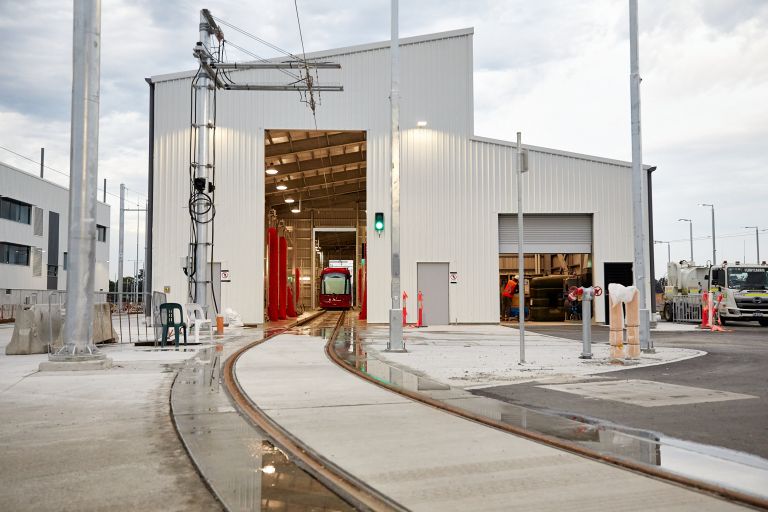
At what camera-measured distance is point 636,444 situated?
17.9 ft

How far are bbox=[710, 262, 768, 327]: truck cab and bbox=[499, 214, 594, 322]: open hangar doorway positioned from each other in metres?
5.48

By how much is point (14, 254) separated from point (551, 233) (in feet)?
134

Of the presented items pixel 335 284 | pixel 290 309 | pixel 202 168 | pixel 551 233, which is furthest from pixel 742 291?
pixel 335 284

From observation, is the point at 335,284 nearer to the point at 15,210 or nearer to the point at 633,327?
the point at 15,210

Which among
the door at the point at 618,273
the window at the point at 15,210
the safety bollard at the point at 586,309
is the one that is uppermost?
the window at the point at 15,210

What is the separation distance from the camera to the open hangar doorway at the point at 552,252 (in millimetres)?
28891

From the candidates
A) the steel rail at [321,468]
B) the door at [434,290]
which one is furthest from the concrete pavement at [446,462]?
the door at [434,290]

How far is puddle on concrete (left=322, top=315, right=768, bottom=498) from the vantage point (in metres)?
4.47

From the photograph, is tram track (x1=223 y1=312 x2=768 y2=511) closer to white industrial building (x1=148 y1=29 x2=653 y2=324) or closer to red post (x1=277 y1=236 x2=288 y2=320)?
white industrial building (x1=148 y1=29 x2=653 y2=324)

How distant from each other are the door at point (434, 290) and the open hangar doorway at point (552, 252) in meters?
3.04

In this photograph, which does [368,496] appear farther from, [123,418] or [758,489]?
[123,418]

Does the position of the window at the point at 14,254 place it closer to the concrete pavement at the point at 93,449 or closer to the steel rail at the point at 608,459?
the concrete pavement at the point at 93,449

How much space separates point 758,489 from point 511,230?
988 inches

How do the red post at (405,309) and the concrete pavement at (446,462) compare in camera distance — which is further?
the red post at (405,309)
